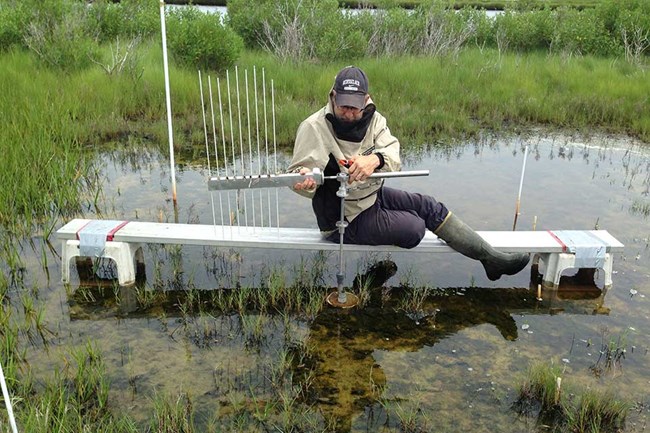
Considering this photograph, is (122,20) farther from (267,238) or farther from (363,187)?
(363,187)

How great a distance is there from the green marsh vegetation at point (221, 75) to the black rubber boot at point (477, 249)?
0.59m

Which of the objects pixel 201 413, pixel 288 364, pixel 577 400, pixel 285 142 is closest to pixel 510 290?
pixel 577 400

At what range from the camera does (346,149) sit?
4703 millimetres

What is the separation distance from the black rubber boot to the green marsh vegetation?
587mm

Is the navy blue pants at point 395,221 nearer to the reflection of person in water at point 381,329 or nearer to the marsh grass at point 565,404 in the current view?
the reflection of person in water at point 381,329

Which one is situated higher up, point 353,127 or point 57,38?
point 57,38

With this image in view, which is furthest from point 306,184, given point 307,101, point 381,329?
point 307,101

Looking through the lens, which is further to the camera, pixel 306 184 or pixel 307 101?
pixel 307 101

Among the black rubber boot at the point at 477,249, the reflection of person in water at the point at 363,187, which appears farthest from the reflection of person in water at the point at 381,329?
the reflection of person in water at the point at 363,187

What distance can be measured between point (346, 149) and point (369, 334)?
4.79ft

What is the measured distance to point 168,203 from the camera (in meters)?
6.92

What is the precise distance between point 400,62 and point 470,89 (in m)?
1.66

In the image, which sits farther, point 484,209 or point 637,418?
point 484,209

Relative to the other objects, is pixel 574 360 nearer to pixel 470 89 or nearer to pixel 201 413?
pixel 201 413
